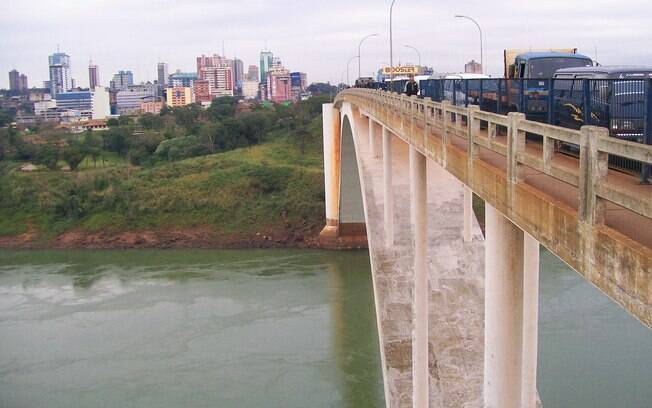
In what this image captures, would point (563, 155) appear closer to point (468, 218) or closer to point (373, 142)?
point (468, 218)

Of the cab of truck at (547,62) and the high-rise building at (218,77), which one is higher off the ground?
the high-rise building at (218,77)

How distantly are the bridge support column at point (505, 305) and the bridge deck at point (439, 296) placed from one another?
5861 millimetres

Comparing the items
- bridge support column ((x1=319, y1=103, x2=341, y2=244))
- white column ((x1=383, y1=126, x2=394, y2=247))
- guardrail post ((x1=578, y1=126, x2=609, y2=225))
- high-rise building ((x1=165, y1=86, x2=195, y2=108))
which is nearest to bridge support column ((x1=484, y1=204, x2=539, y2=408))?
guardrail post ((x1=578, y1=126, x2=609, y2=225))

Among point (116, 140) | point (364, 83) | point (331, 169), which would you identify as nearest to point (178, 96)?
point (116, 140)

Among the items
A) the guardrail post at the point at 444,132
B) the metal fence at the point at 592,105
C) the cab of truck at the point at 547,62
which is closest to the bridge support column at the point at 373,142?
the cab of truck at the point at 547,62

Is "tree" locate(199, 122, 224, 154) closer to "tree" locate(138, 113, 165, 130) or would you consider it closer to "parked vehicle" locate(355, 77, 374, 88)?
"tree" locate(138, 113, 165, 130)

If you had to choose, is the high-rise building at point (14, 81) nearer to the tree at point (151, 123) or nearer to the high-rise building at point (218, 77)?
the high-rise building at point (218, 77)

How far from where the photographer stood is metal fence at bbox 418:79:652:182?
480 centimetres

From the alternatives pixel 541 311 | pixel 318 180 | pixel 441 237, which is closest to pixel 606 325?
pixel 541 311

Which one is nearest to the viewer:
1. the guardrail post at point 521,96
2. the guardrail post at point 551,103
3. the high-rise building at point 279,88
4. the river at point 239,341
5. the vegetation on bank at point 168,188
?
the guardrail post at point 551,103

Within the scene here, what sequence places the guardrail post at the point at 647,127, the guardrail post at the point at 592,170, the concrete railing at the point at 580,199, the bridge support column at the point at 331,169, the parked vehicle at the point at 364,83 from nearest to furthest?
the concrete railing at the point at 580,199 < the guardrail post at the point at 592,170 < the guardrail post at the point at 647,127 < the parked vehicle at the point at 364,83 < the bridge support column at the point at 331,169

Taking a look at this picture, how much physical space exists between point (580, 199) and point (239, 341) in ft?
54.8

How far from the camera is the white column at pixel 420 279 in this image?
1046cm

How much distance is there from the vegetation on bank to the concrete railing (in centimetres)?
2977
